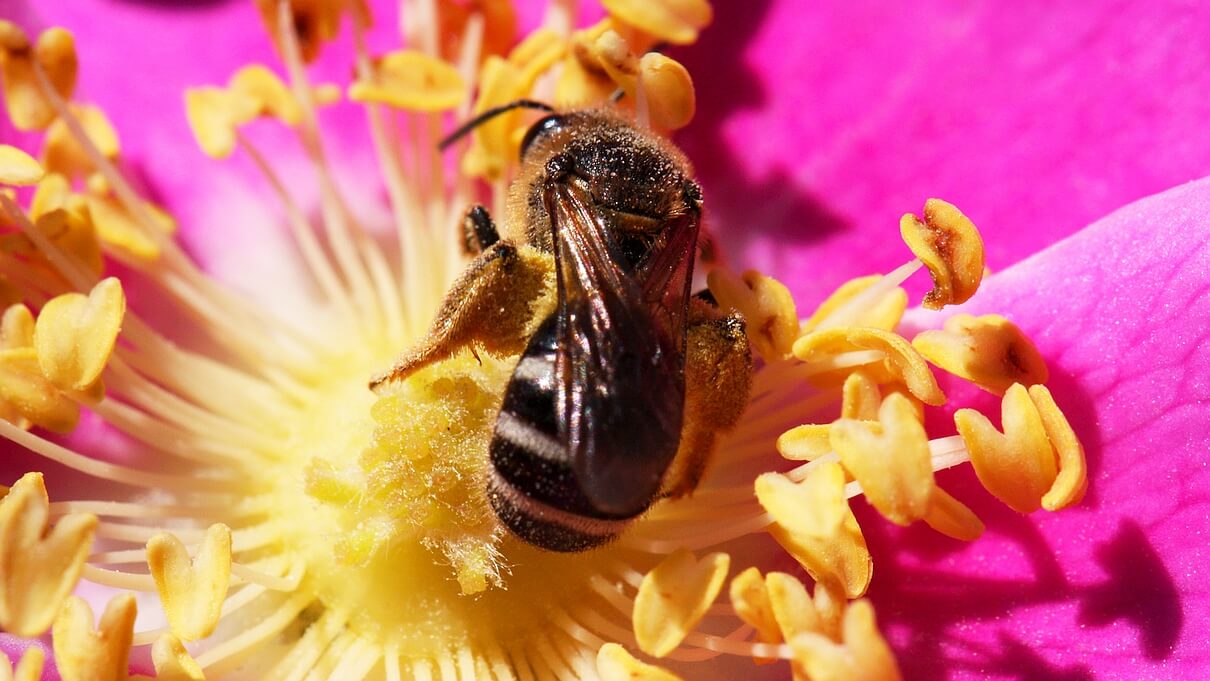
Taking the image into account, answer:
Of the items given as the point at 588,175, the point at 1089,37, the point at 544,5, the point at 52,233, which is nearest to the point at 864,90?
the point at 1089,37

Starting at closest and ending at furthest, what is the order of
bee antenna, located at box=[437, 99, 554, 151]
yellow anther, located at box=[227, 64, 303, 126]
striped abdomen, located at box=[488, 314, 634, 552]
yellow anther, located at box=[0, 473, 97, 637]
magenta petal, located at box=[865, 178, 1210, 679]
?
1. striped abdomen, located at box=[488, 314, 634, 552]
2. yellow anther, located at box=[0, 473, 97, 637]
3. magenta petal, located at box=[865, 178, 1210, 679]
4. bee antenna, located at box=[437, 99, 554, 151]
5. yellow anther, located at box=[227, 64, 303, 126]

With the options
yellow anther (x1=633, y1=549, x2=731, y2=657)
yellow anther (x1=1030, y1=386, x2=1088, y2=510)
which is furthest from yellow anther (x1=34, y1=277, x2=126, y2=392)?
yellow anther (x1=1030, y1=386, x2=1088, y2=510)

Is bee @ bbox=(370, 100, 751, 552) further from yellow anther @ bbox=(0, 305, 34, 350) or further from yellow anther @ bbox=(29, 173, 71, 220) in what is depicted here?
yellow anther @ bbox=(29, 173, 71, 220)

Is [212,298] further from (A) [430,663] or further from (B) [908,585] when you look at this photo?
(B) [908,585]

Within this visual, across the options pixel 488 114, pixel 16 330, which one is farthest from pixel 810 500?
pixel 16 330

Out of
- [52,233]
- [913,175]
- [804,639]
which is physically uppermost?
[913,175]

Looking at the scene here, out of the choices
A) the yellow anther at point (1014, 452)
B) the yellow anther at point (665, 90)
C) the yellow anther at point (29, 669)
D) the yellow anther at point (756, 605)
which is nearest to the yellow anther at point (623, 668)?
the yellow anther at point (756, 605)

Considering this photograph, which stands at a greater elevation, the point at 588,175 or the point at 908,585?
the point at 588,175
